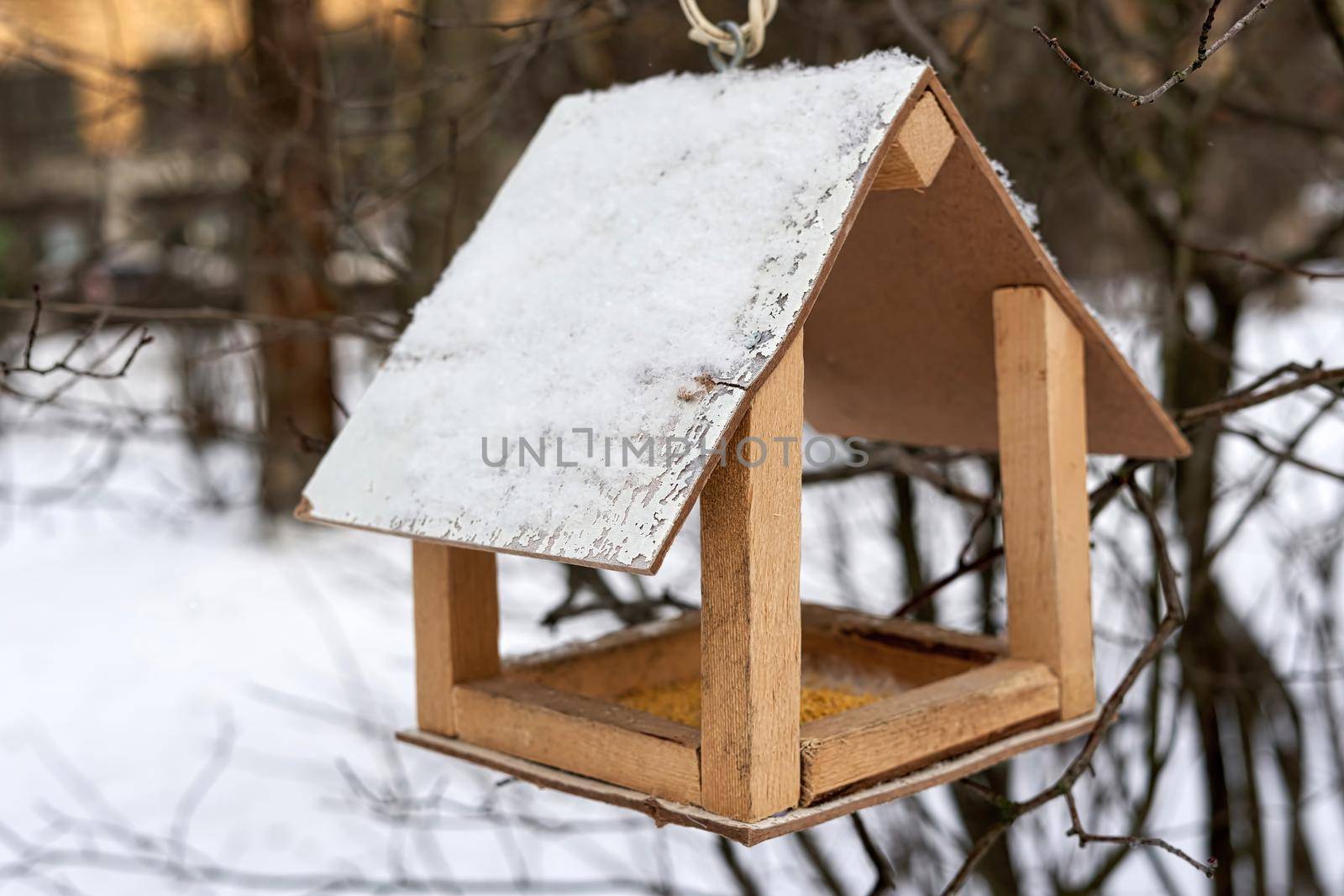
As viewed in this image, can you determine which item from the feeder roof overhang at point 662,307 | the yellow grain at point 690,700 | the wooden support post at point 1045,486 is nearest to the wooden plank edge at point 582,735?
the yellow grain at point 690,700

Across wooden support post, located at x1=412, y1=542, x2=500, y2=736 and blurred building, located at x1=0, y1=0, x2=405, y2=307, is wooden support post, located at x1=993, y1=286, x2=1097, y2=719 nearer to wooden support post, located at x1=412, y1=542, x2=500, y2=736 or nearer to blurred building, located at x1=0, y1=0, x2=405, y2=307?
wooden support post, located at x1=412, y1=542, x2=500, y2=736

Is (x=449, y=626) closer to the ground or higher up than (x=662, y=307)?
closer to the ground

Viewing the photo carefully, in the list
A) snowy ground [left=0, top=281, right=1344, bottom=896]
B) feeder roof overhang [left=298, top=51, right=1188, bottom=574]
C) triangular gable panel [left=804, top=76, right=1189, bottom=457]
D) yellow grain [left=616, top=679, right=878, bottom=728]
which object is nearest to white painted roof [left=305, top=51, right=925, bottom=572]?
feeder roof overhang [left=298, top=51, right=1188, bottom=574]

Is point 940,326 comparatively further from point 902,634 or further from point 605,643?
point 605,643

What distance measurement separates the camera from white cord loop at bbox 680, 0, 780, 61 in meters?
1.43

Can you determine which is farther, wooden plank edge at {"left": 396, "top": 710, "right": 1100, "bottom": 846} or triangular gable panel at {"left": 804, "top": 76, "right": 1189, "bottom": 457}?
triangular gable panel at {"left": 804, "top": 76, "right": 1189, "bottom": 457}

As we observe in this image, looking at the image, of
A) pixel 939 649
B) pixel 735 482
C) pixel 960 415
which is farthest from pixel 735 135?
pixel 939 649

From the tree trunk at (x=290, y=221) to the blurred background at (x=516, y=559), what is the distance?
3 centimetres

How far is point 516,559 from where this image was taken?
4586 millimetres

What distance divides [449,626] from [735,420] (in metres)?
0.60

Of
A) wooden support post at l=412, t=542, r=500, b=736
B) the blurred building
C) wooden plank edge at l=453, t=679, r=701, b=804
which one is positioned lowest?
wooden plank edge at l=453, t=679, r=701, b=804

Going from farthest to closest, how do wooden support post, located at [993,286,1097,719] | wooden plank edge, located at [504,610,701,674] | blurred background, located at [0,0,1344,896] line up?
blurred background, located at [0,0,1344,896] < wooden plank edge, located at [504,610,701,674] < wooden support post, located at [993,286,1097,719]

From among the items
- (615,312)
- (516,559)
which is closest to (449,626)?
(615,312)

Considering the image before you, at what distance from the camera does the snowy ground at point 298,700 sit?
3.94m
